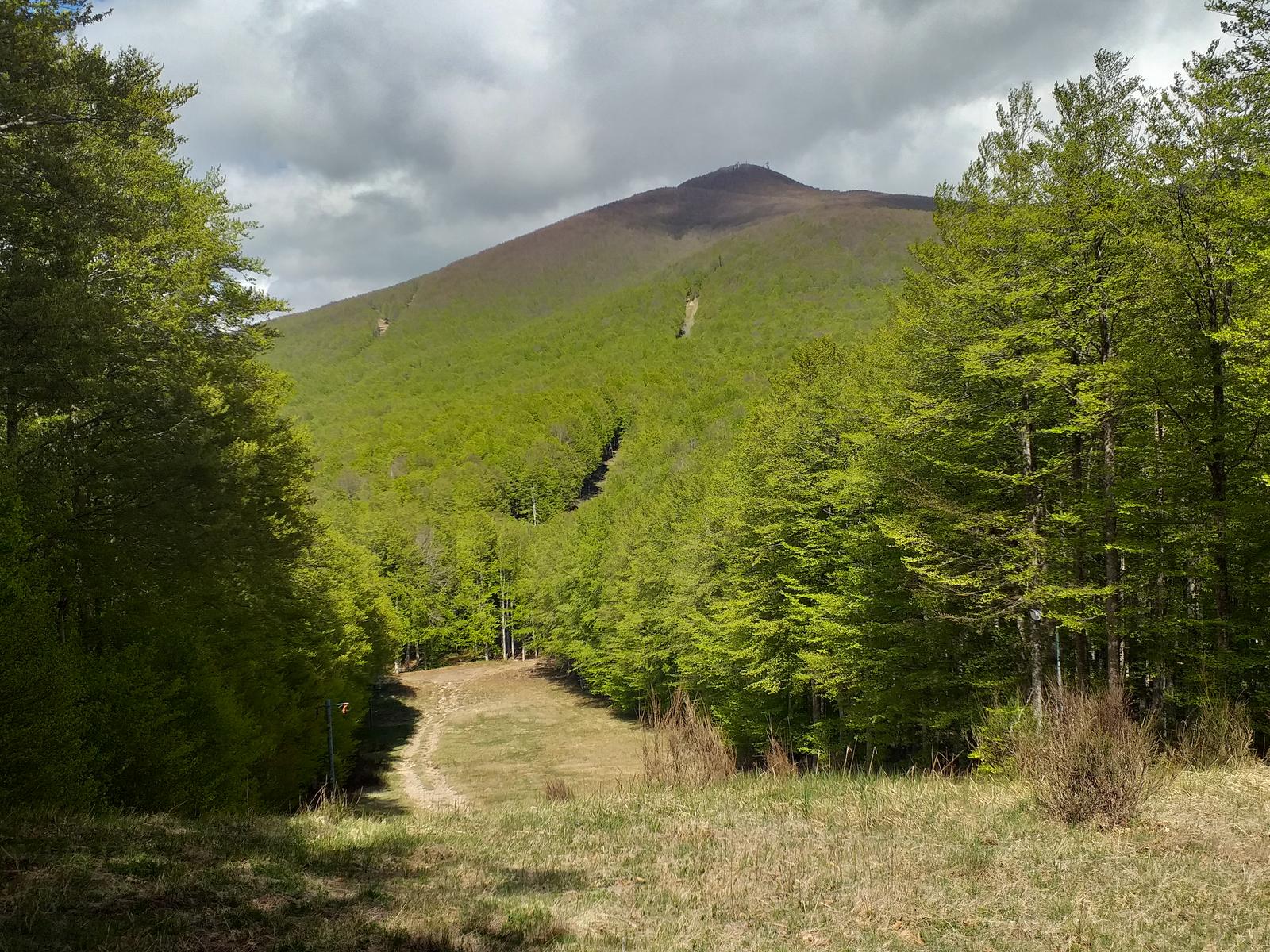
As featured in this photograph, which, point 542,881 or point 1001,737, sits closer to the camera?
point 542,881

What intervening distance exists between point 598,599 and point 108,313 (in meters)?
40.3

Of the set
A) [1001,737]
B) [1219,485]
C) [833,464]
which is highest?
[833,464]

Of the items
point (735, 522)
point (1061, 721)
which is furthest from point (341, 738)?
point (1061, 721)

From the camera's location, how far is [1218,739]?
34.4 feet

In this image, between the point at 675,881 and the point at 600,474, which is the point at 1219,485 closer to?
the point at 675,881

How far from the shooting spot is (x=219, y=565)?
46.6 ft

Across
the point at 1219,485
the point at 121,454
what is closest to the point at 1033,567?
the point at 1219,485

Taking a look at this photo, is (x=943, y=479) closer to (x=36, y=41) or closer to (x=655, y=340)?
(x=36, y=41)

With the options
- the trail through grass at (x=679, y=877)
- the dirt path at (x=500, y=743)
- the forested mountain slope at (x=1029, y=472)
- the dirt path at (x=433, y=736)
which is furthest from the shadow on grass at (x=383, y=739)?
the trail through grass at (x=679, y=877)

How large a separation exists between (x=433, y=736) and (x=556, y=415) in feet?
301

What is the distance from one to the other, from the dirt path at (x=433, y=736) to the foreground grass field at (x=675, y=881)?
5.44 m

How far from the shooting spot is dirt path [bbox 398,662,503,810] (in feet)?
93.4

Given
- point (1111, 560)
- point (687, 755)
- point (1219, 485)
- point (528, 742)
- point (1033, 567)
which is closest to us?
point (687, 755)

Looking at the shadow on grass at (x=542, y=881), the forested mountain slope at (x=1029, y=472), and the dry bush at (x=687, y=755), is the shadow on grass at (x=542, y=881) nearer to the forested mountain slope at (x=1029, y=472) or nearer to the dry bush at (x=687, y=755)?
the dry bush at (x=687, y=755)
